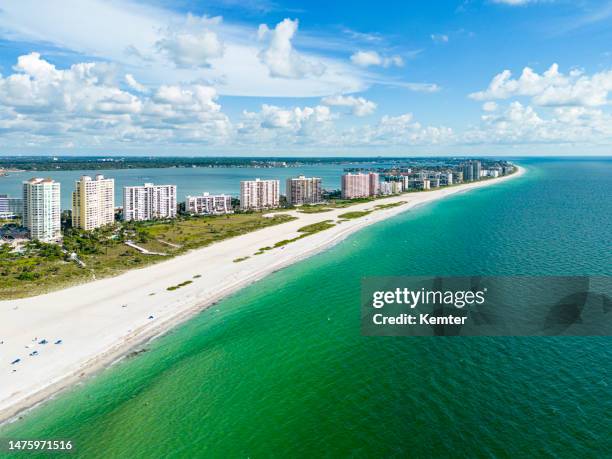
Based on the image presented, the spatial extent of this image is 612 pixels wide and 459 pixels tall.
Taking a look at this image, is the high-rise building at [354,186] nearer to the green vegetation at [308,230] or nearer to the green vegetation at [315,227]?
the green vegetation at [308,230]

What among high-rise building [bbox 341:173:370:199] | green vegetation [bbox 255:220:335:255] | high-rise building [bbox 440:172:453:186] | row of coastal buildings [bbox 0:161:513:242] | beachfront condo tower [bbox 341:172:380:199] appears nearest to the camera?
green vegetation [bbox 255:220:335:255]

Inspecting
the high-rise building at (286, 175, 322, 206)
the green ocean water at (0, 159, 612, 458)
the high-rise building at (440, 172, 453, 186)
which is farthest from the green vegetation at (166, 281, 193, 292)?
the high-rise building at (440, 172, 453, 186)

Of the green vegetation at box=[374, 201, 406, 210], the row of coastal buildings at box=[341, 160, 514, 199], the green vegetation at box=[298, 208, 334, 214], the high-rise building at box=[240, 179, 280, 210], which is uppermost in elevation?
the row of coastal buildings at box=[341, 160, 514, 199]

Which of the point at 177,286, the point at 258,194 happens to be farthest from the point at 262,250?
the point at 258,194

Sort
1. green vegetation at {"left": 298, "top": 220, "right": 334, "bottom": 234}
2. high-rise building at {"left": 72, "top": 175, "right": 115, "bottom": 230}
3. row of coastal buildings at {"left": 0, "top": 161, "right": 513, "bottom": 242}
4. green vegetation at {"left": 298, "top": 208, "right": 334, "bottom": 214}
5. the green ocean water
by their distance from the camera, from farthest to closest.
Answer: green vegetation at {"left": 298, "top": 208, "right": 334, "bottom": 214}, high-rise building at {"left": 72, "top": 175, "right": 115, "bottom": 230}, green vegetation at {"left": 298, "top": 220, "right": 334, "bottom": 234}, row of coastal buildings at {"left": 0, "top": 161, "right": 513, "bottom": 242}, the green ocean water

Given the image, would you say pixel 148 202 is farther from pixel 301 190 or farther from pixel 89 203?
pixel 301 190

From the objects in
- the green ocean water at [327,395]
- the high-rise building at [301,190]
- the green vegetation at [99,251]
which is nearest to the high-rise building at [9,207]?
the green vegetation at [99,251]

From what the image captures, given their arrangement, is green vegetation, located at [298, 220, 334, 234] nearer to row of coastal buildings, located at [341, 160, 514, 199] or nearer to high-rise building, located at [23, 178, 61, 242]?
high-rise building, located at [23, 178, 61, 242]
